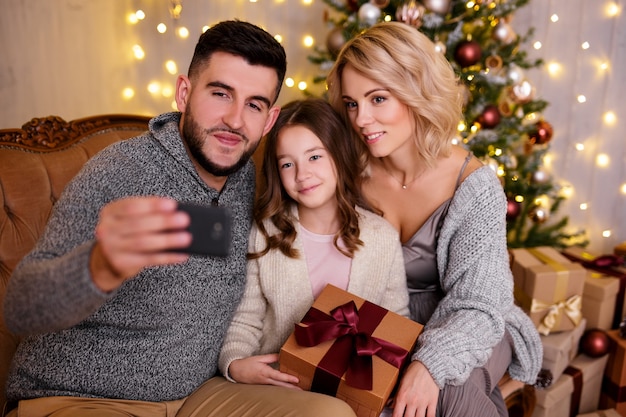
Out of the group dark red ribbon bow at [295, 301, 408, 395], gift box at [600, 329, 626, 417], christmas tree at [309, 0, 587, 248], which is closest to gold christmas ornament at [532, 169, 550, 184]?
christmas tree at [309, 0, 587, 248]

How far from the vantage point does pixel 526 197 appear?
307 cm

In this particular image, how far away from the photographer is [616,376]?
2354 mm

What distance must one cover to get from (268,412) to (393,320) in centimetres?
43

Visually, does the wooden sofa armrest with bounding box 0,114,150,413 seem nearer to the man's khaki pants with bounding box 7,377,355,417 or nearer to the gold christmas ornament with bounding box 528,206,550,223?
the man's khaki pants with bounding box 7,377,355,417

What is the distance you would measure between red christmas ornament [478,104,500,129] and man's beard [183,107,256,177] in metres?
1.64

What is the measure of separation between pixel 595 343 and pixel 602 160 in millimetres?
1369

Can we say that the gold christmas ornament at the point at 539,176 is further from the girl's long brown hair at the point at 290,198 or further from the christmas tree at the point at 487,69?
the girl's long brown hair at the point at 290,198

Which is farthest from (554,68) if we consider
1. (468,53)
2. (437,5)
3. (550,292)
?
(550,292)

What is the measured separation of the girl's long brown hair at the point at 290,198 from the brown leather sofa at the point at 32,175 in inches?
25.8

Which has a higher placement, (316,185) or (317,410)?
(316,185)

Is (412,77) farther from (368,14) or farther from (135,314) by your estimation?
(135,314)

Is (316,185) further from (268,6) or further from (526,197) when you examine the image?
(268,6)

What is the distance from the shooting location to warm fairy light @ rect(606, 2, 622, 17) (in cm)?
299

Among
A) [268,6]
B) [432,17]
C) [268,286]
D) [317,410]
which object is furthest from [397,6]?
[317,410]
